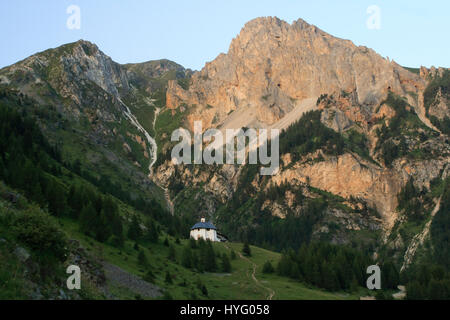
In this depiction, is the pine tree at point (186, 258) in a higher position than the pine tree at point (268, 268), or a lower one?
higher

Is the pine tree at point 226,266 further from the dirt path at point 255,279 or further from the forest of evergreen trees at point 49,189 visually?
the forest of evergreen trees at point 49,189

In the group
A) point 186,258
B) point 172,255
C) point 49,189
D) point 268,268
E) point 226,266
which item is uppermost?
point 49,189

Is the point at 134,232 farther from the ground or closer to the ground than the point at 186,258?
farther from the ground

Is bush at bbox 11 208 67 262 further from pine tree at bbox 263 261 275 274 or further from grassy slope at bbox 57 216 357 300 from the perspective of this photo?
pine tree at bbox 263 261 275 274

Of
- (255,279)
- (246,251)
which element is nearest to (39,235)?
(255,279)

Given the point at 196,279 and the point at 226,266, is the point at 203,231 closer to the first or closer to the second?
the point at 226,266

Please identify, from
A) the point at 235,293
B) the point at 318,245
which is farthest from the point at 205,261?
the point at 318,245

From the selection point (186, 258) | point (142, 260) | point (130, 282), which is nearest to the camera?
point (130, 282)

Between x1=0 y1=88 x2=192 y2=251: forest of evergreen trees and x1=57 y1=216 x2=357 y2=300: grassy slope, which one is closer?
x1=57 y1=216 x2=357 y2=300: grassy slope

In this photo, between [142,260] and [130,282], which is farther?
[142,260]

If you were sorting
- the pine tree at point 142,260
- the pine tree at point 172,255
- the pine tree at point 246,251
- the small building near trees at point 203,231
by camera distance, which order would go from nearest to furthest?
the pine tree at point 142,260 → the pine tree at point 172,255 → the pine tree at point 246,251 → the small building near trees at point 203,231

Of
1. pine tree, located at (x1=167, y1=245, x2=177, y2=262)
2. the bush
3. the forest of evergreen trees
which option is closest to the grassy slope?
pine tree, located at (x1=167, y1=245, x2=177, y2=262)

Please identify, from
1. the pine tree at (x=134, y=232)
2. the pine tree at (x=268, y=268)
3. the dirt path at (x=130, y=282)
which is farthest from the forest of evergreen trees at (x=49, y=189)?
the pine tree at (x=268, y=268)
